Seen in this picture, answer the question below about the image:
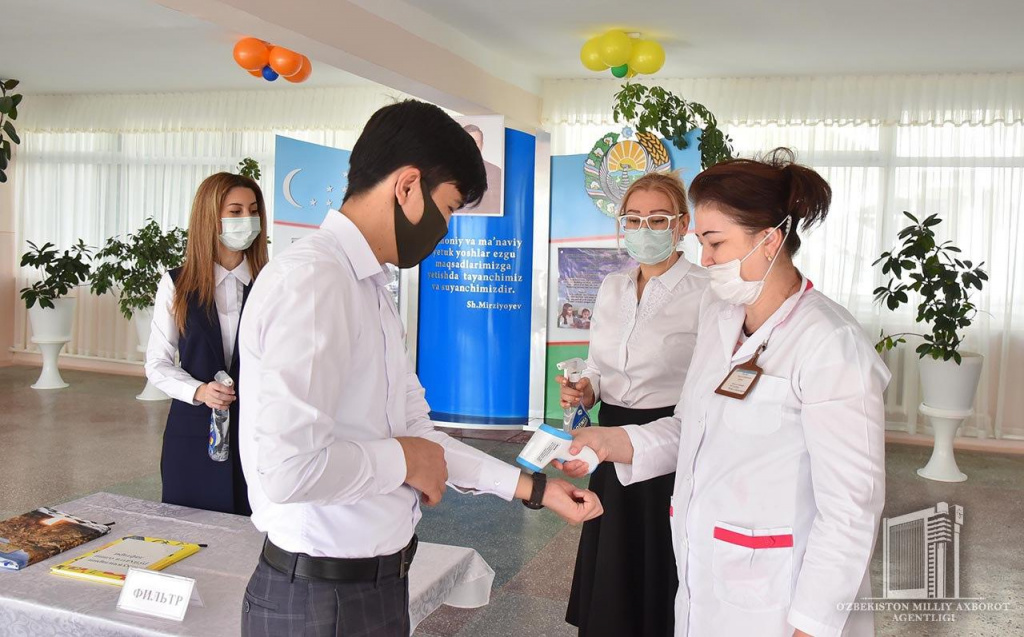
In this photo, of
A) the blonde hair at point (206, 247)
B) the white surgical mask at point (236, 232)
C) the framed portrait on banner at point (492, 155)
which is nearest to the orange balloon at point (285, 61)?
the framed portrait on banner at point (492, 155)

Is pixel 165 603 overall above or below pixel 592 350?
below

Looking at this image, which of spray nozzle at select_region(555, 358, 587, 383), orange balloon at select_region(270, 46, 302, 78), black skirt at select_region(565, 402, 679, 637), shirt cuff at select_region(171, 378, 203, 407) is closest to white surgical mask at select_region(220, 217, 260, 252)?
shirt cuff at select_region(171, 378, 203, 407)

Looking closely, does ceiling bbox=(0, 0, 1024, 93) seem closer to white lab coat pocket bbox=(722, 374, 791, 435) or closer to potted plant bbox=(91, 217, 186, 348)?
potted plant bbox=(91, 217, 186, 348)

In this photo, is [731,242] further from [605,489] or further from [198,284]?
[198,284]

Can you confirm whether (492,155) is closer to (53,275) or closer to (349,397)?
(53,275)

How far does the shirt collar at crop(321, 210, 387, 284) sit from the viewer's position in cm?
135

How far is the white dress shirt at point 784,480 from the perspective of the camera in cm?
153

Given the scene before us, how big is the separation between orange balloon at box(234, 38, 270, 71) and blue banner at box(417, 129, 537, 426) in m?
1.96

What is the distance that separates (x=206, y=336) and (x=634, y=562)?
1629 millimetres

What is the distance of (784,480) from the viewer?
64.8 inches

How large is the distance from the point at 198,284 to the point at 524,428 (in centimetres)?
401

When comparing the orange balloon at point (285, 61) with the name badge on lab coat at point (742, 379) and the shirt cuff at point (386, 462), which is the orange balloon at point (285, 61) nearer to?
the name badge on lab coat at point (742, 379)

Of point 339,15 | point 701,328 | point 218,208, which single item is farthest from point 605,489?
point 339,15

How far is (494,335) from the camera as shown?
21.7 feet
